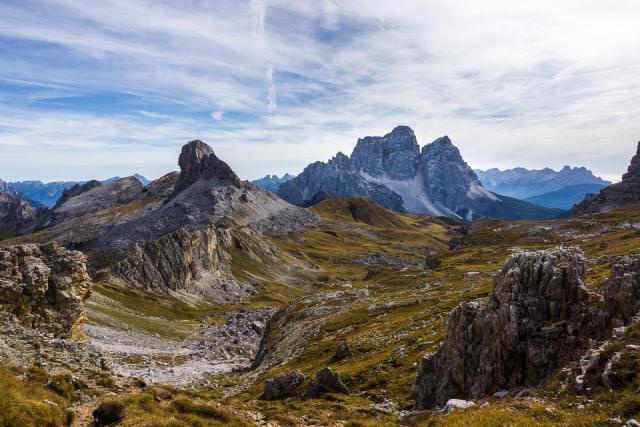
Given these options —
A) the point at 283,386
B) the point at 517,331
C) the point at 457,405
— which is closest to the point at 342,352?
the point at 283,386

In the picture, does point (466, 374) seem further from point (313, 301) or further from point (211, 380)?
point (313, 301)

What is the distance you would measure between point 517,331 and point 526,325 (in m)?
1.00

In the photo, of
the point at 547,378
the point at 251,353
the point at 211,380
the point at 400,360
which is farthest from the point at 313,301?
the point at 547,378

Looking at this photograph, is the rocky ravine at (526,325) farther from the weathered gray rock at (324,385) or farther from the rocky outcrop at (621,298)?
the weathered gray rock at (324,385)

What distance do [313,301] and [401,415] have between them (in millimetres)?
93831

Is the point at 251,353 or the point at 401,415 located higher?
the point at 401,415

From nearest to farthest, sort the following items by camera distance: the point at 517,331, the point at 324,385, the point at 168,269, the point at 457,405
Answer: the point at 457,405, the point at 517,331, the point at 324,385, the point at 168,269

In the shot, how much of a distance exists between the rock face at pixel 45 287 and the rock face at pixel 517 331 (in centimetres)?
4590

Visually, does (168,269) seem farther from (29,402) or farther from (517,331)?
(517,331)

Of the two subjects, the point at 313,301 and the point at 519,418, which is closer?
the point at 519,418

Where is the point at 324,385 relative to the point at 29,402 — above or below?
below

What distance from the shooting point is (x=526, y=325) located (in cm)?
3541

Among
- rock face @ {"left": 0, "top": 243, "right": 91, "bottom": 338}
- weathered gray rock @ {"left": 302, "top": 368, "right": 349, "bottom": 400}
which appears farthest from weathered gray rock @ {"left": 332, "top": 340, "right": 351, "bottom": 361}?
rock face @ {"left": 0, "top": 243, "right": 91, "bottom": 338}

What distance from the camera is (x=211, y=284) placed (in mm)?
196500
